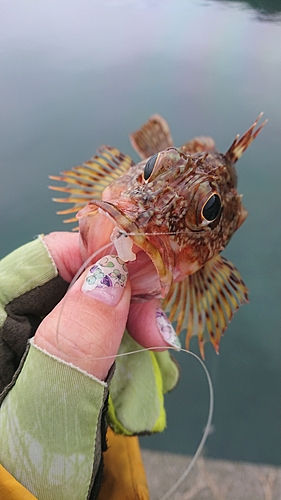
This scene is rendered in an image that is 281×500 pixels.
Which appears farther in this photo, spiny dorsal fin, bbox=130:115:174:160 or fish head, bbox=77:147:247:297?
spiny dorsal fin, bbox=130:115:174:160

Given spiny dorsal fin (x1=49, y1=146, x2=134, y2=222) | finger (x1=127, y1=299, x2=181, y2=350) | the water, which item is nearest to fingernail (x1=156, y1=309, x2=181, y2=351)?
finger (x1=127, y1=299, x2=181, y2=350)

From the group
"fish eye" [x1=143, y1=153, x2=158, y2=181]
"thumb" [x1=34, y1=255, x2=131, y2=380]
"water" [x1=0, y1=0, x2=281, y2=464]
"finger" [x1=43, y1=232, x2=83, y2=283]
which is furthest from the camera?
"water" [x1=0, y1=0, x2=281, y2=464]

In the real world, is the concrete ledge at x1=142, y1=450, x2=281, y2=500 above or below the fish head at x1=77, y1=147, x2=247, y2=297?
below

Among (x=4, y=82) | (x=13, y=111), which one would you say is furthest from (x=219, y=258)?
(x=4, y=82)

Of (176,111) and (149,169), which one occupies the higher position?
(176,111)

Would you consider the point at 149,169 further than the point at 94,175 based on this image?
No

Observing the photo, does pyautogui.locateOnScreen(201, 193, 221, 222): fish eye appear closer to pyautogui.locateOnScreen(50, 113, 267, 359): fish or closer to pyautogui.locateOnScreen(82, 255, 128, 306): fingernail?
pyautogui.locateOnScreen(50, 113, 267, 359): fish

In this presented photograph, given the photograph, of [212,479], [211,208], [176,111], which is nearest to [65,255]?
[211,208]

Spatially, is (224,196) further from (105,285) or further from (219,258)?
(105,285)

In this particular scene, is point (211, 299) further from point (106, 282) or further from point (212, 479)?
point (212, 479)
